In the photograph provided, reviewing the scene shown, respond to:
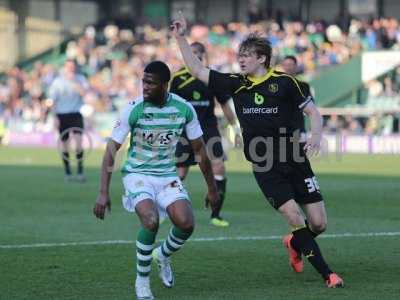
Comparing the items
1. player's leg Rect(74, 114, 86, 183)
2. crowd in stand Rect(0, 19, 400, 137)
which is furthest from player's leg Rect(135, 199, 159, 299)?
crowd in stand Rect(0, 19, 400, 137)

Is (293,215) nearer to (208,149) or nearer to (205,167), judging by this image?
(205,167)

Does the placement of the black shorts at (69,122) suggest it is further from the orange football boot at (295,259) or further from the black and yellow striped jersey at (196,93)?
the orange football boot at (295,259)

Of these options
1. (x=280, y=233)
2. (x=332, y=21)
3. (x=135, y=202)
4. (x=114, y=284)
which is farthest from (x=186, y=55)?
(x=332, y=21)

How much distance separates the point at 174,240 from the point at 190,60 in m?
1.56

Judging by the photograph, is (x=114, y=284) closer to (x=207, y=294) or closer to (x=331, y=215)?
(x=207, y=294)

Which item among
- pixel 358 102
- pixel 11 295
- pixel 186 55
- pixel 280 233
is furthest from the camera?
pixel 358 102

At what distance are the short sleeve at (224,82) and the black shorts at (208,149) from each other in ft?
14.7

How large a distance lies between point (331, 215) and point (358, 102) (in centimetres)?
2097

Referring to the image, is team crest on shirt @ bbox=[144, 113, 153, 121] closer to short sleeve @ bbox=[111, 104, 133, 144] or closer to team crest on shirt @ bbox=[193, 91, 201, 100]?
short sleeve @ bbox=[111, 104, 133, 144]

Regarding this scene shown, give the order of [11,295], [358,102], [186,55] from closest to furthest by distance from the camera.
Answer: [11,295] < [186,55] < [358,102]

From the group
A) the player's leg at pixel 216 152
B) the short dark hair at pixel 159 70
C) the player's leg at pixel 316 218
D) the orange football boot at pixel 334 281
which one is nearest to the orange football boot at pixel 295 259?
the player's leg at pixel 316 218

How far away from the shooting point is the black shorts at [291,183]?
9.25 metres

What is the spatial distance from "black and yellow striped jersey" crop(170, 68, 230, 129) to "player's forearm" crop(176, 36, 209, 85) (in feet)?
14.6

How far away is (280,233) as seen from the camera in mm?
12508
